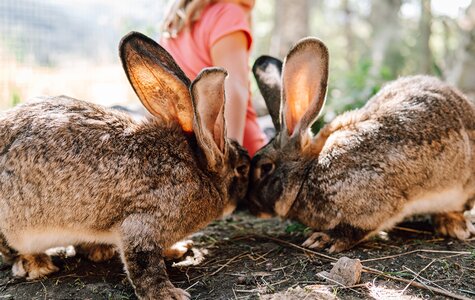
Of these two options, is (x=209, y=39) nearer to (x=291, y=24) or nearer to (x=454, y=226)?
(x=454, y=226)

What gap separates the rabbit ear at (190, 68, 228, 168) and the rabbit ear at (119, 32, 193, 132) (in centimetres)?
16

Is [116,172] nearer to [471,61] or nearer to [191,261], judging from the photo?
[191,261]

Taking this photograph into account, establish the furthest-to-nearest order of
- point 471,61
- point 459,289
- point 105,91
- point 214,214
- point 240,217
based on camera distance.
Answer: point 105,91
point 471,61
point 240,217
point 214,214
point 459,289

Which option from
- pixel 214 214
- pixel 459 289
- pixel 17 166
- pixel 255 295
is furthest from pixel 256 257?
pixel 17 166

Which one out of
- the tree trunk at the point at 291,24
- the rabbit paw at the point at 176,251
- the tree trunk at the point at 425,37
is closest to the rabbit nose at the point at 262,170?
the rabbit paw at the point at 176,251

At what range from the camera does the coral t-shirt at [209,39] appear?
4203 mm

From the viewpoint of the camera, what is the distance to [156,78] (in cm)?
300

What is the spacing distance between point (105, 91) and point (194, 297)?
24.9 feet

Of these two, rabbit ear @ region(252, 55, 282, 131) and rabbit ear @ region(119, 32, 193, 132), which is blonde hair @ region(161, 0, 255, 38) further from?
rabbit ear @ region(119, 32, 193, 132)

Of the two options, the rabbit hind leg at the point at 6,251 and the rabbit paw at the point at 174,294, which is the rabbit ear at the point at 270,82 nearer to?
the rabbit paw at the point at 174,294

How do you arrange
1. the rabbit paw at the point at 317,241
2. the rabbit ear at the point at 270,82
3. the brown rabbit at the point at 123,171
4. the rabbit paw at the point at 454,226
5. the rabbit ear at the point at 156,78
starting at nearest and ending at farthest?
1. the brown rabbit at the point at 123,171
2. the rabbit ear at the point at 156,78
3. the rabbit paw at the point at 317,241
4. the rabbit paw at the point at 454,226
5. the rabbit ear at the point at 270,82

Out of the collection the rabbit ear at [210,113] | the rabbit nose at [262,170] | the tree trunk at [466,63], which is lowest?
the rabbit nose at [262,170]

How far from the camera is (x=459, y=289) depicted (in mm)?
2713

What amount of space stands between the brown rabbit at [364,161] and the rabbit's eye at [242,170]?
0.10m
